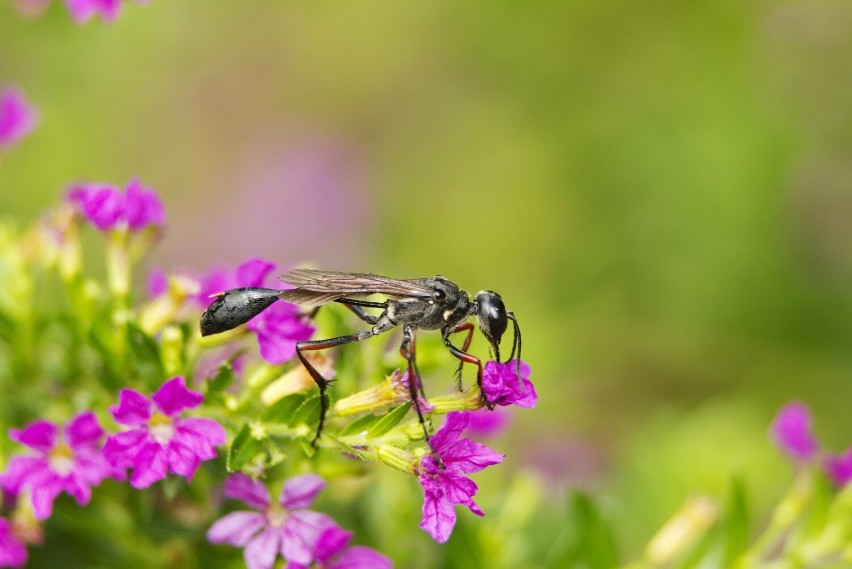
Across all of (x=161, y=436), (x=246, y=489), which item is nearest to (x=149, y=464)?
(x=161, y=436)

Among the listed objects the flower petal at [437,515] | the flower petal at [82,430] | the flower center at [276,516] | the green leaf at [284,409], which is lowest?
the flower center at [276,516]

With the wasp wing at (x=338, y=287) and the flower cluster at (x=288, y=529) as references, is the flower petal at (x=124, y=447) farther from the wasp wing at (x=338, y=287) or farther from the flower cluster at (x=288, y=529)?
the wasp wing at (x=338, y=287)

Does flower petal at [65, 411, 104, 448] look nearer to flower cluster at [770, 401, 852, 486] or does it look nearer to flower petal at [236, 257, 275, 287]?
flower petal at [236, 257, 275, 287]

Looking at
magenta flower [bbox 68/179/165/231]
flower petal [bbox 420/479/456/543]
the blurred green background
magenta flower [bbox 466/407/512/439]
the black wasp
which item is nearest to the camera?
flower petal [bbox 420/479/456/543]

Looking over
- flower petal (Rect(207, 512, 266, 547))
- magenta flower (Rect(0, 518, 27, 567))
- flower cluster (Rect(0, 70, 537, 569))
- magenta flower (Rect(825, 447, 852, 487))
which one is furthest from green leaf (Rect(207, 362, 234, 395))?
magenta flower (Rect(825, 447, 852, 487))

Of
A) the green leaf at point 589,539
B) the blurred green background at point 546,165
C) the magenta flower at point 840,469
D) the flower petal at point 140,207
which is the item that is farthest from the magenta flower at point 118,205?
the blurred green background at point 546,165

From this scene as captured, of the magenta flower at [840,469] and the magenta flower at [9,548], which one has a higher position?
the magenta flower at [840,469]
